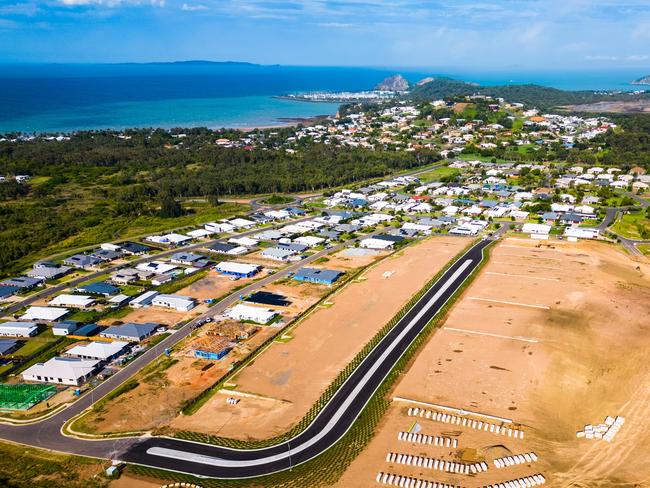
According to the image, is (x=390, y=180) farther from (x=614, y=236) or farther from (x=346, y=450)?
(x=346, y=450)

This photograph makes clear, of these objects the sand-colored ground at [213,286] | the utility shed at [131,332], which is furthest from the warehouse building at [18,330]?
the sand-colored ground at [213,286]

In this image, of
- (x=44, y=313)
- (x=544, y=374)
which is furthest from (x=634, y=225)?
(x=44, y=313)

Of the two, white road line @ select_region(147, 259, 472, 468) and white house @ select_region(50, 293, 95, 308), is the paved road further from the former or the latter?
white road line @ select_region(147, 259, 472, 468)

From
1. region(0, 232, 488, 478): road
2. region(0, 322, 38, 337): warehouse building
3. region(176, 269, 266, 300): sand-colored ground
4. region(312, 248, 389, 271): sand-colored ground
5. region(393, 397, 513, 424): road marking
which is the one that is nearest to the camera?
region(0, 232, 488, 478): road

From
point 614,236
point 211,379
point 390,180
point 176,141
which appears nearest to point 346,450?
point 211,379

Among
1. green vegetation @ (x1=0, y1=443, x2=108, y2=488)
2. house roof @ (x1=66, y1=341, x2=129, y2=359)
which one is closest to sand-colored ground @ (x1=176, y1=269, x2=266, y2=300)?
house roof @ (x1=66, y1=341, x2=129, y2=359)

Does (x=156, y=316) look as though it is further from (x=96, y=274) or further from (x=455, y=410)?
(x=455, y=410)
